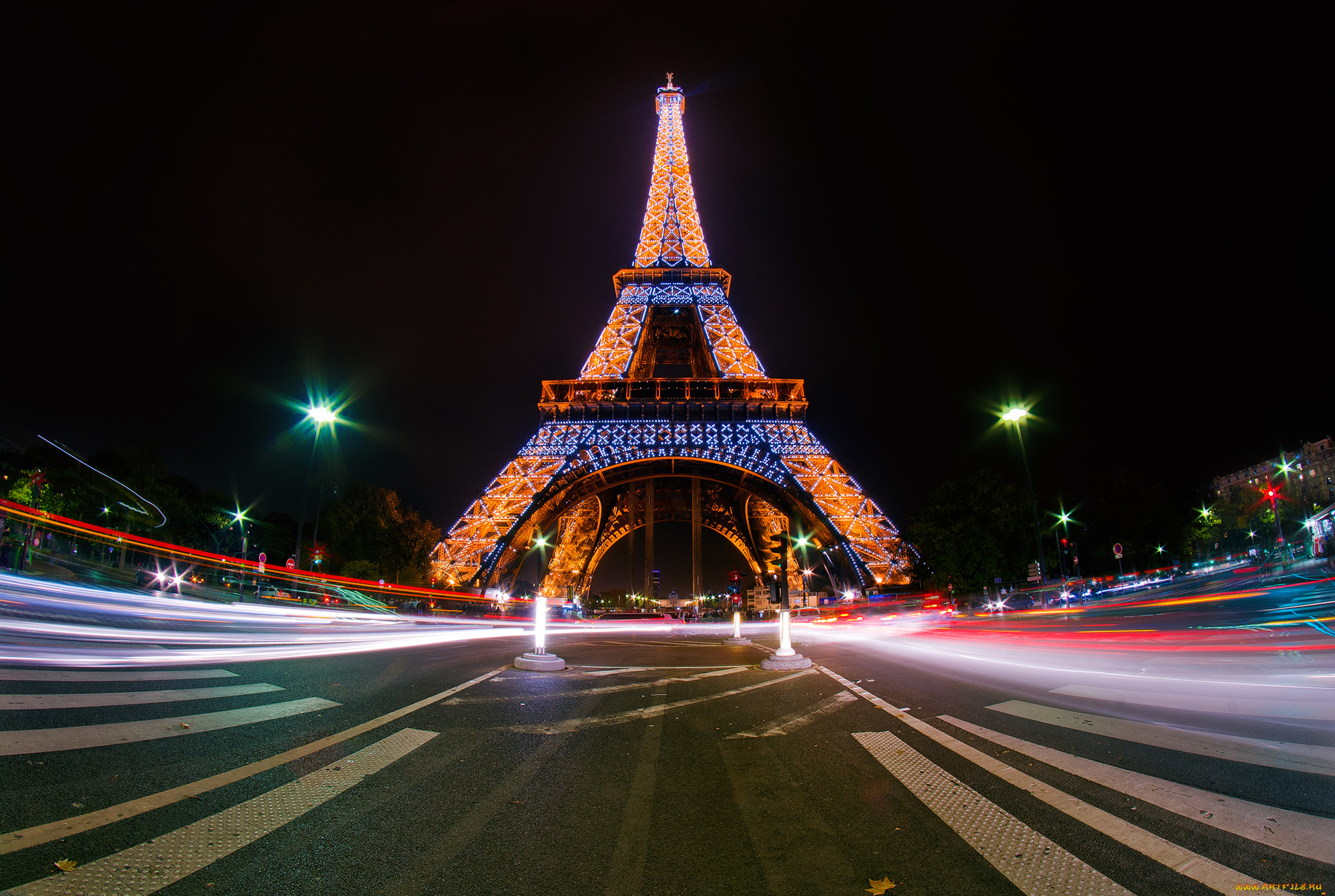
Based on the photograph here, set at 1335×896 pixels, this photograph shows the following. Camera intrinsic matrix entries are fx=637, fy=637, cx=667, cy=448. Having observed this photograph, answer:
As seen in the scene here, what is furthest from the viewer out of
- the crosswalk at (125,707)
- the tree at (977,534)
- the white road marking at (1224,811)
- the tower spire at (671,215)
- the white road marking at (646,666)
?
the tower spire at (671,215)

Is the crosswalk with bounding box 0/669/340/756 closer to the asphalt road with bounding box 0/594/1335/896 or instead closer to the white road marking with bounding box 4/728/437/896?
the asphalt road with bounding box 0/594/1335/896

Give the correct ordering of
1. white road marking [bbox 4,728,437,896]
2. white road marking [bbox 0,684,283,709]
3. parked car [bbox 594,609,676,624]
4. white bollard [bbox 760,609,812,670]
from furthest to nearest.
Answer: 1. parked car [bbox 594,609,676,624]
2. white bollard [bbox 760,609,812,670]
3. white road marking [bbox 0,684,283,709]
4. white road marking [bbox 4,728,437,896]

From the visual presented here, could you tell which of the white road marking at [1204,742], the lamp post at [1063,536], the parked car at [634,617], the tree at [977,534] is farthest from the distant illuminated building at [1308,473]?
the white road marking at [1204,742]

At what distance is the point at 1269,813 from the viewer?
2875 mm

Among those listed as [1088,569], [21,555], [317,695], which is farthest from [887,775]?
[1088,569]

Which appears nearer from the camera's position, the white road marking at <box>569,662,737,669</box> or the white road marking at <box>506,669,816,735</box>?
the white road marking at <box>506,669,816,735</box>

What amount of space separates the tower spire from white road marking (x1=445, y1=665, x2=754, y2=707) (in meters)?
40.9

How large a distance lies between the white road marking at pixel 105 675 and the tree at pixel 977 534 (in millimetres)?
33936

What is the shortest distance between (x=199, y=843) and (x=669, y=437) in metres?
37.6

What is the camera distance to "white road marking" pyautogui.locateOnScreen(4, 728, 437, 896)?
2.02 metres

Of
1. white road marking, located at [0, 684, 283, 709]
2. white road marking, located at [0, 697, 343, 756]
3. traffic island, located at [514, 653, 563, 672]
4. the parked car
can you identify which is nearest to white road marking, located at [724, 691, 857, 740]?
traffic island, located at [514, 653, 563, 672]

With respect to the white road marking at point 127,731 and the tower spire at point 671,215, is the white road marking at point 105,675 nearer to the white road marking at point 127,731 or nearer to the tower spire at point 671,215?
the white road marking at point 127,731

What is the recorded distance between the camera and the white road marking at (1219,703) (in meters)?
5.19

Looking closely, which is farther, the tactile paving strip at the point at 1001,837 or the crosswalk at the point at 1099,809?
the crosswalk at the point at 1099,809
